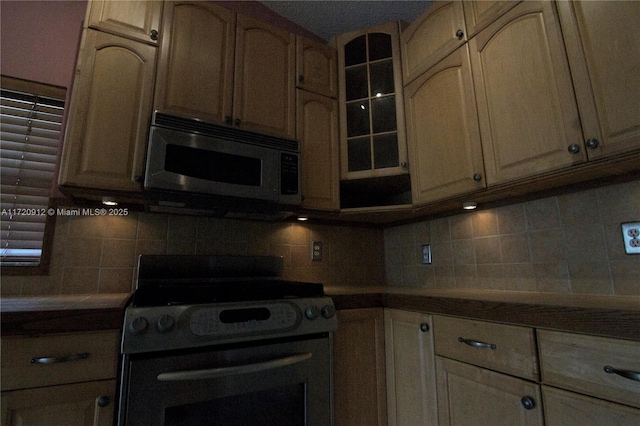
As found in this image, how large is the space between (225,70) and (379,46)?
0.97 m

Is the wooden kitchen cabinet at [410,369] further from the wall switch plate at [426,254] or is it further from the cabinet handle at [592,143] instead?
the cabinet handle at [592,143]

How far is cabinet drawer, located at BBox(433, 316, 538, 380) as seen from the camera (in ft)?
3.06

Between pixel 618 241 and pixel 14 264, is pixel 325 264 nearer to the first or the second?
pixel 618 241

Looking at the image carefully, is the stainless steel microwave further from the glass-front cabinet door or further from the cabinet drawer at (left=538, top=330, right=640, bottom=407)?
the cabinet drawer at (left=538, top=330, right=640, bottom=407)

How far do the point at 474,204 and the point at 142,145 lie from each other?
1.60 m

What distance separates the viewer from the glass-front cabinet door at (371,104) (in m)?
1.76

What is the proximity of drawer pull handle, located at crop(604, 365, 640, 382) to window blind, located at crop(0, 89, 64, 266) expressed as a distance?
212 centimetres

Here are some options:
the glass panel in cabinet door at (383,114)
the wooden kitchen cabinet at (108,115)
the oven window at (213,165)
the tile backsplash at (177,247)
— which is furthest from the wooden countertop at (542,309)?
the wooden kitchen cabinet at (108,115)

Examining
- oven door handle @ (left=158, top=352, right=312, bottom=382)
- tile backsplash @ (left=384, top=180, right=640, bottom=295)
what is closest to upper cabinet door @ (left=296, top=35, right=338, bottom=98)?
tile backsplash @ (left=384, top=180, right=640, bottom=295)

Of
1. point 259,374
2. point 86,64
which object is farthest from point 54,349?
point 86,64

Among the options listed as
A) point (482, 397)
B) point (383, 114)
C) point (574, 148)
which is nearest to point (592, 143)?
point (574, 148)

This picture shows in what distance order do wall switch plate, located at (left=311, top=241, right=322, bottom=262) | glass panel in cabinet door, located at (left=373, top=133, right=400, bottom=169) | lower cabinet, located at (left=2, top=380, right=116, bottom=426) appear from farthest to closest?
wall switch plate, located at (left=311, top=241, right=322, bottom=262) → glass panel in cabinet door, located at (left=373, top=133, right=400, bottom=169) → lower cabinet, located at (left=2, top=380, right=116, bottom=426)

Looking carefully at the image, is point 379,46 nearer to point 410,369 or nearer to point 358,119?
point 358,119

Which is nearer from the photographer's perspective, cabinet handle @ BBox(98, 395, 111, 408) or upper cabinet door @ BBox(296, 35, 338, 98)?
cabinet handle @ BBox(98, 395, 111, 408)
